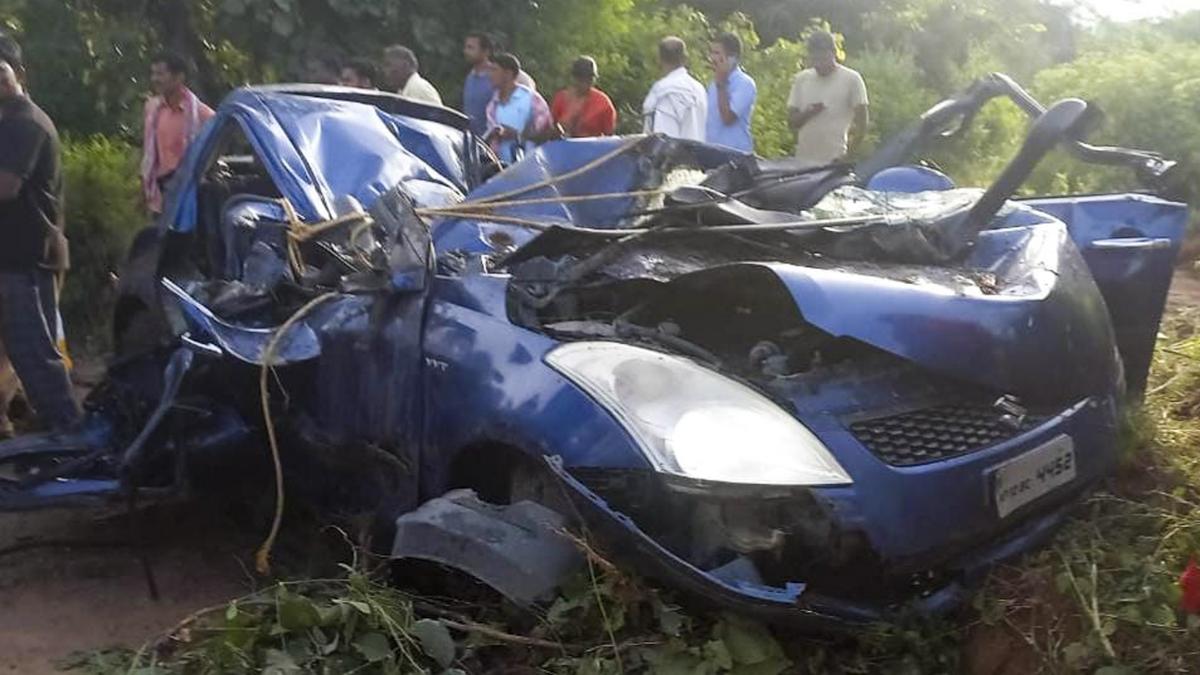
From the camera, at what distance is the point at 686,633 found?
2.98 meters

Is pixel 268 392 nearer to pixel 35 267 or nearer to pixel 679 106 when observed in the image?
pixel 35 267

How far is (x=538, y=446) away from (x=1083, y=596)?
1.31m

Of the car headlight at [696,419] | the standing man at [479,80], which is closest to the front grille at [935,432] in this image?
the car headlight at [696,419]

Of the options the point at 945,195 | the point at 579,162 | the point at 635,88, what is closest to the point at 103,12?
the point at 635,88

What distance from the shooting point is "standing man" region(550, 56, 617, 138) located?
807 centimetres

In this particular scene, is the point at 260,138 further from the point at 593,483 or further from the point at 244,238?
the point at 593,483

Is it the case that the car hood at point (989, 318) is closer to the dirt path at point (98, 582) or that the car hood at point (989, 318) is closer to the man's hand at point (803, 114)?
the dirt path at point (98, 582)

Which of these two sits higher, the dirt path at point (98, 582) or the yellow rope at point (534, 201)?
the yellow rope at point (534, 201)

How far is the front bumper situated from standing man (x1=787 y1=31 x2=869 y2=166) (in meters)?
4.56

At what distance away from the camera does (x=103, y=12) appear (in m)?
9.86

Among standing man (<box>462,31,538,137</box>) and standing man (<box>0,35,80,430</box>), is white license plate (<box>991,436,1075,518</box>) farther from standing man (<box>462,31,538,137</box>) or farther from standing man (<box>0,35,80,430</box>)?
standing man (<box>462,31,538,137</box>)

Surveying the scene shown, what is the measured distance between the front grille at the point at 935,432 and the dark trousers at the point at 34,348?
3676 millimetres

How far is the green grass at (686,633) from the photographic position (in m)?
2.96

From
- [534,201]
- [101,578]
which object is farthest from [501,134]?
[101,578]
